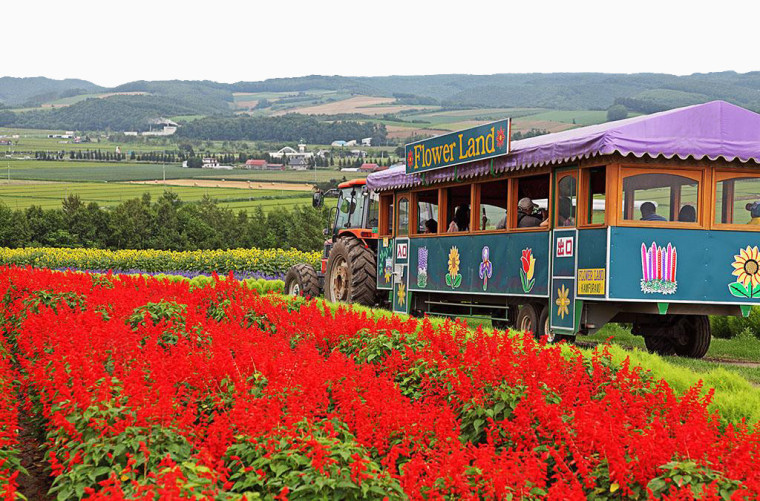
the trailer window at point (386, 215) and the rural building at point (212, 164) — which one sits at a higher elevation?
the rural building at point (212, 164)

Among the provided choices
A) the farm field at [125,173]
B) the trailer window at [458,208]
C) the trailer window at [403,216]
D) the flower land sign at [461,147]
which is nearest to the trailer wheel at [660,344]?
the trailer window at [458,208]

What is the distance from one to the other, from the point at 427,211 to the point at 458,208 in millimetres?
1200

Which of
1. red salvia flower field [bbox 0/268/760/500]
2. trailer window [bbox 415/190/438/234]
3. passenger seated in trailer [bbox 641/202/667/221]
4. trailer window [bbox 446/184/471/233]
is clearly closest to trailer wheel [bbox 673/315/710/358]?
passenger seated in trailer [bbox 641/202/667/221]

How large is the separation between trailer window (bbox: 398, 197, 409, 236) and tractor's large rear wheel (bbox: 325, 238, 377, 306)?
129 centimetres

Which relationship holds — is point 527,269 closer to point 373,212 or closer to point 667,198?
point 667,198

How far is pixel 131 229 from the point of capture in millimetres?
48094

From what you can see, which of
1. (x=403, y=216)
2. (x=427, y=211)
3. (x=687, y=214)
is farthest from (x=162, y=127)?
(x=687, y=214)

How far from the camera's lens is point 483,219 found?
15.9 m

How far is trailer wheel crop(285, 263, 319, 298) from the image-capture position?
22.0 metres

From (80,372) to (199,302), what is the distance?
Answer: 7.43 meters

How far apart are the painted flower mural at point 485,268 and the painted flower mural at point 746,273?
3579mm

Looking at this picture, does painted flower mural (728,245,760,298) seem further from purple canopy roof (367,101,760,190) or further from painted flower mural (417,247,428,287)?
painted flower mural (417,247,428,287)

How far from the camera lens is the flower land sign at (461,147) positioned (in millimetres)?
14815

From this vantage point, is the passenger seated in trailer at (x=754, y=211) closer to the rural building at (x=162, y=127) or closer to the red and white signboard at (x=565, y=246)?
the red and white signboard at (x=565, y=246)
